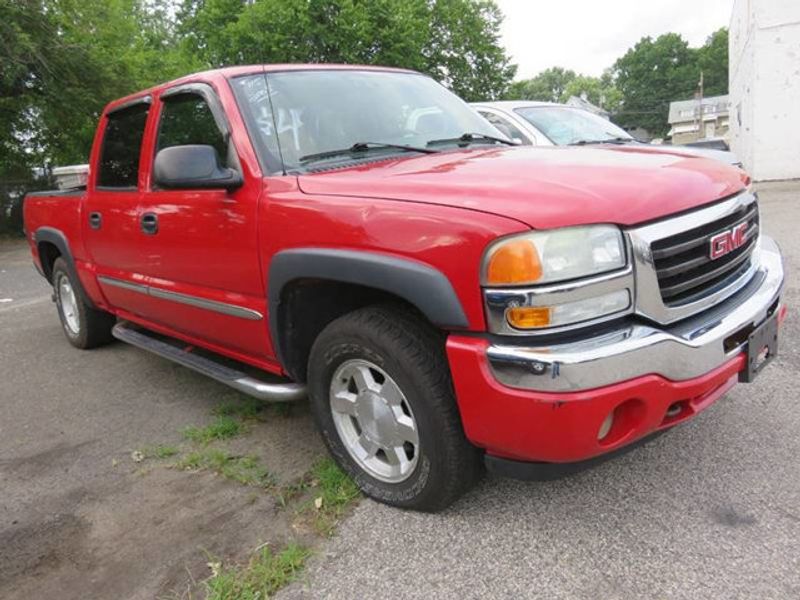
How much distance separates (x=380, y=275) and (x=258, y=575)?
113cm

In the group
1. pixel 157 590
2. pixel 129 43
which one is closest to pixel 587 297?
pixel 157 590

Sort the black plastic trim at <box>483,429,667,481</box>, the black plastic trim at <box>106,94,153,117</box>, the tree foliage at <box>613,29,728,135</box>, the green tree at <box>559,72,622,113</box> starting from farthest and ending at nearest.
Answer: the green tree at <box>559,72,622,113</box> → the tree foliage at <box>613,29,728,135</box> → the black plastic trim at <box>106,94,153,117</box> → the black plastic trim at <box>483,429,667,481</box>

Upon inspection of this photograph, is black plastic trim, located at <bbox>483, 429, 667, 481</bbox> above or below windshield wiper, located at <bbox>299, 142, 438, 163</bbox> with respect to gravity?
below

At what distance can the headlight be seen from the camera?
1.99 meters

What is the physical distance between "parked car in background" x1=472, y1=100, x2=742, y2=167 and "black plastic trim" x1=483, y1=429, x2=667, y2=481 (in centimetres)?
483

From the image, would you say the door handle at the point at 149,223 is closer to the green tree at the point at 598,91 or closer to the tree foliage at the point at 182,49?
the tree foliage at the point at 182,49

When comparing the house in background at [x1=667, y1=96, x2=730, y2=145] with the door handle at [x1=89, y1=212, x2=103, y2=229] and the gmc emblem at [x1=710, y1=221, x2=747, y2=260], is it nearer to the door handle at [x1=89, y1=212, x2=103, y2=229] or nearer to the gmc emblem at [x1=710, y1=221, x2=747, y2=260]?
the door handle at [x1=89, y1=212, x2=103, y2=229]

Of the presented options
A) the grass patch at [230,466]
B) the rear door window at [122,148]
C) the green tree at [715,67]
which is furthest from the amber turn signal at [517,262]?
the green tree at [715,67]

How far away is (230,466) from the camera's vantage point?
10.4 ft

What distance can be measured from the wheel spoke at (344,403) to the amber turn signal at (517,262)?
966 millimetres

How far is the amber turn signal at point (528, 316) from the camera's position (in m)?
2.00

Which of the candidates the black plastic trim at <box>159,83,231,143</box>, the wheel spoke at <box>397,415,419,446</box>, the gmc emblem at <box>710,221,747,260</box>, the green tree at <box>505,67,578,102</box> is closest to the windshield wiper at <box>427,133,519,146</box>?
the black plastic trim at <box>159,83,231,143</box>

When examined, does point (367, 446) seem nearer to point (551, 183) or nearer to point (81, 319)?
point (551, 183)

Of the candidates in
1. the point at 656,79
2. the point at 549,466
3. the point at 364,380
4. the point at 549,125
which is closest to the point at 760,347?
the point at 549,466
